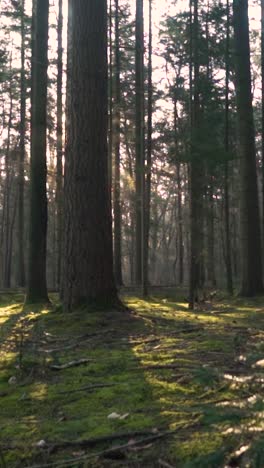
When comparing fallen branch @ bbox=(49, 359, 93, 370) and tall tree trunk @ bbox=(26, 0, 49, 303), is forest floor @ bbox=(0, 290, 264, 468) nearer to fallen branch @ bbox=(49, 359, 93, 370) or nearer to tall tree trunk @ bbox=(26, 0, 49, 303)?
fallen branch @ bbox=(49, 359, 93, 370)

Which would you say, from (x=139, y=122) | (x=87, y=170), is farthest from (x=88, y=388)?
(x=139, y=122)

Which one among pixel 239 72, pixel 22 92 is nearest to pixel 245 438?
pixel 239 72

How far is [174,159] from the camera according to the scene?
14633 millimetres

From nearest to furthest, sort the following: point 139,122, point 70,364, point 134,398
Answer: point 134,398 < point 70,364 < point 139,122

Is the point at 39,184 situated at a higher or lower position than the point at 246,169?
lower

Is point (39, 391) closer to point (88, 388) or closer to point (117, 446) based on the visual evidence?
point (88, 388)

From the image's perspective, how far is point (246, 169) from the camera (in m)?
15.7

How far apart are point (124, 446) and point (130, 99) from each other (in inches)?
1084

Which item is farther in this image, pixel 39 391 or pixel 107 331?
pixel 107 331

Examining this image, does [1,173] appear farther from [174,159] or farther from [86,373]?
[86,373]

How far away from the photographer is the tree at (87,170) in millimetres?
8883

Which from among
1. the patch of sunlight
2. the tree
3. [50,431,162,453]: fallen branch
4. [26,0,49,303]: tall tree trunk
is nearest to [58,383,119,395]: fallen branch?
the patch of sunlight

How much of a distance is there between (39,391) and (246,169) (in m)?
12.2

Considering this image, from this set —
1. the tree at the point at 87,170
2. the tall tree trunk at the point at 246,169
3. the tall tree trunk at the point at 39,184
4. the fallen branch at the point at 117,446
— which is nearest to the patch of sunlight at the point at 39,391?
the fallen branch at the point at 117,446
